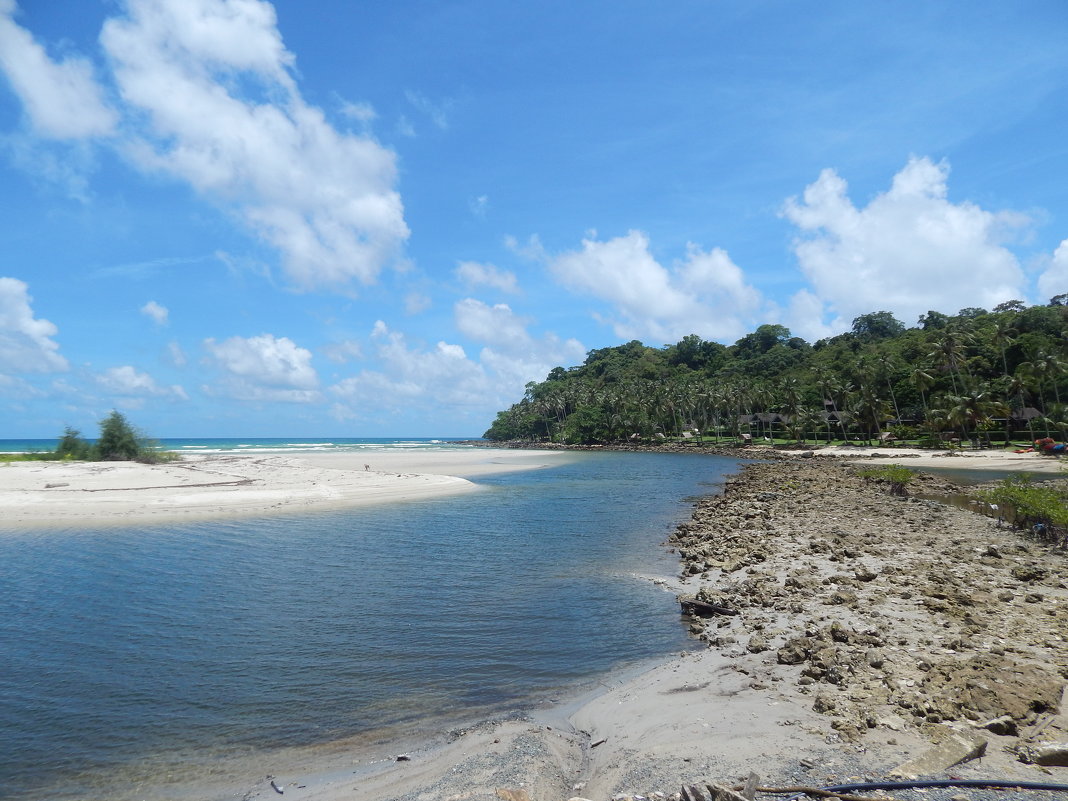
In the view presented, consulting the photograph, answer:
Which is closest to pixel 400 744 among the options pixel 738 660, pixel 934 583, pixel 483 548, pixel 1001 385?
pixel 738 660

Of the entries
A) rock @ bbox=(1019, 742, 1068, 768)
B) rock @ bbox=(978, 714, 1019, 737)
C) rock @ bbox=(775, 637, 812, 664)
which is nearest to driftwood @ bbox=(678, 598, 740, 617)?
rock @ bbox=(775, 637, 812, 664)

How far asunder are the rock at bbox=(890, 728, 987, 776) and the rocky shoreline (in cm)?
35

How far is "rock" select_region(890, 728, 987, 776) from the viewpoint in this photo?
597 centimetres

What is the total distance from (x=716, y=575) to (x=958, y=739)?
11039 mm

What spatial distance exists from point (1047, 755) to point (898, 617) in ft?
19.7

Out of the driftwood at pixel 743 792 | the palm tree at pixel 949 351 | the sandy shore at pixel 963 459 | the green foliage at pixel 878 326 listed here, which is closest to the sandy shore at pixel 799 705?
the driftwood at pixel 743 792

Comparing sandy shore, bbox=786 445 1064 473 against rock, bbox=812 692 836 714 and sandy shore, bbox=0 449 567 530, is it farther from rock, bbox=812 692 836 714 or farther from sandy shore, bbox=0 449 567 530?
rock, bbox=812 692 836 714

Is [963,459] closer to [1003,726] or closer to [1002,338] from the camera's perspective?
[1002,338]

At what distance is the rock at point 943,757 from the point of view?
235 inches

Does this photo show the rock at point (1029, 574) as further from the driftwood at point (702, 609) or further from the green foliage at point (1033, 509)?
the driftwood at point (702, 609)

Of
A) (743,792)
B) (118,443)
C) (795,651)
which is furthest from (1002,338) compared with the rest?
(118,443)

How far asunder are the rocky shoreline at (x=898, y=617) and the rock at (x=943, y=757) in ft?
1.13

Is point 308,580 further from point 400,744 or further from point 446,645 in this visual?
point 400,744

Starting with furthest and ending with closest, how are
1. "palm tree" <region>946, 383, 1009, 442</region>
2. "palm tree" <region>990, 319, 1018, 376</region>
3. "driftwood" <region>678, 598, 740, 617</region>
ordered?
"palm tree" <region>990, 319, 1018, 376</region> < "palm tree" <region>946, 383, 1009, 442</region> < "driftwood" <region>678, 598, 740, 617</region>
